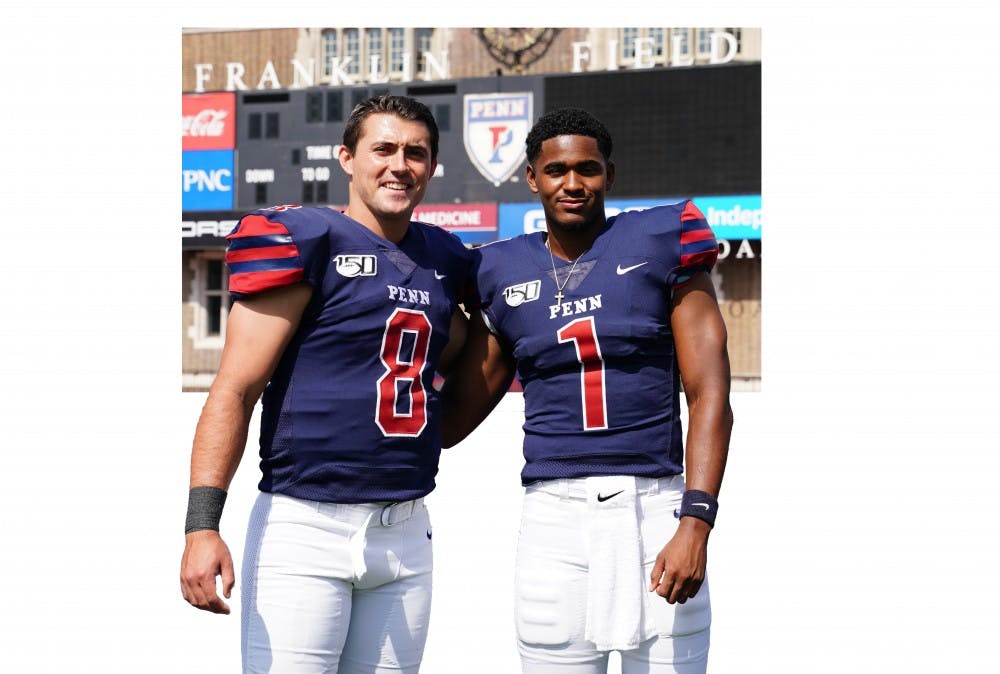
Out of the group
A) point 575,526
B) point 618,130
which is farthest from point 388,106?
point 618,130

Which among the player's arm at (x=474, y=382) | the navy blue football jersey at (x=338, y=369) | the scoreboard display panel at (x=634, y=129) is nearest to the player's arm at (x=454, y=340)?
Result: the player's arm at (x=474, y=382)

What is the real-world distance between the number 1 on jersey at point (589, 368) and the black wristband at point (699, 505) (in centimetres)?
32

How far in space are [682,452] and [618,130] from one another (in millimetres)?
18568

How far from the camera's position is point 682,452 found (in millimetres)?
3307

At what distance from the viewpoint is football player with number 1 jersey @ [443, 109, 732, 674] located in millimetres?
3129

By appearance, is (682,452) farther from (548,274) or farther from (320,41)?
(320,41)

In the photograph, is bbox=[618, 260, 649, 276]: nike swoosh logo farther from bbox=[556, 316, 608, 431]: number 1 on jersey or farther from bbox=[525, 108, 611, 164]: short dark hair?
bbox=[525, 108, 611, 164]: short dark hair

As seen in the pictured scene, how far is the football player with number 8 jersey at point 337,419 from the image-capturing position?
3029 mm

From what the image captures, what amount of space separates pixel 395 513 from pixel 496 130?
18.8 m

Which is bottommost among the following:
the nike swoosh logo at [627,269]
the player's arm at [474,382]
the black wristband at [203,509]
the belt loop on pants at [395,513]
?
the belt loop on pants at [395,513]

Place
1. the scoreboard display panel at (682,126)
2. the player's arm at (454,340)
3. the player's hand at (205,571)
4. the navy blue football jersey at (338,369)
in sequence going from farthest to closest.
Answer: the scoreboard display panel at (682,126) < the player's arm at (454,340) < the navy blue football jersey at (338,369) < the player's hand at (205,571)

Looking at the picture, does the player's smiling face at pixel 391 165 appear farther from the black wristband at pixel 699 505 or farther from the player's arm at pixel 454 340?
the black wristband at pixel 699 505

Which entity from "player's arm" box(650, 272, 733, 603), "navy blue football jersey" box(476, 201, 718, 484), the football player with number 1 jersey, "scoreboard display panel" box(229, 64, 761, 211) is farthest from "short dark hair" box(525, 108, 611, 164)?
"scoreboard display panel" box(229, 64, 761, 211)

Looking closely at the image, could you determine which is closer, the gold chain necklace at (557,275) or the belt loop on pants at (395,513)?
the belt loop on pants at (395,513)
